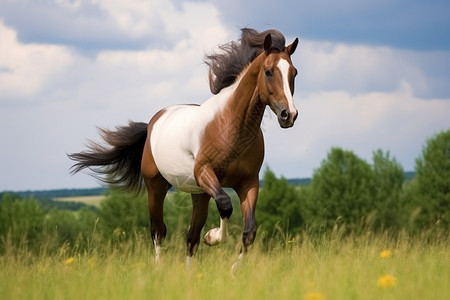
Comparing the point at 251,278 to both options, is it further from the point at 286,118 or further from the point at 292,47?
the point at 292,47

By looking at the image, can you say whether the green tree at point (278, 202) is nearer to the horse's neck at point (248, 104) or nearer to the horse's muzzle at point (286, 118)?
the horse's neck at point (248, 104)

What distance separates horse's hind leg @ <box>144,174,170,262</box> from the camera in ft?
30.6

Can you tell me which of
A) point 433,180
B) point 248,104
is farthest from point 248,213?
point 433,180

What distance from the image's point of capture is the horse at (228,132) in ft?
22.9

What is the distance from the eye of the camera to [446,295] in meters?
5.16

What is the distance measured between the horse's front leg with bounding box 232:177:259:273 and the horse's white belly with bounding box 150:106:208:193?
2.61 feet

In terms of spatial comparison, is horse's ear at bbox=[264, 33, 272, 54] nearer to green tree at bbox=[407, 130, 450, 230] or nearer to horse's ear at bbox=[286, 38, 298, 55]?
horse's ear at bbox=[286, 38, 298, 55]

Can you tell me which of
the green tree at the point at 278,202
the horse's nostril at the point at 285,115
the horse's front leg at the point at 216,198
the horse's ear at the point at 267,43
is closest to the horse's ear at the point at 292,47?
the horse's ear at the point at 267,43

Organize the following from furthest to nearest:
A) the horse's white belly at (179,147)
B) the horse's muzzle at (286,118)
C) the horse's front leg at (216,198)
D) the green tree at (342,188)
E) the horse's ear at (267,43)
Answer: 1. the green tree at (342,188)
2. the horse's white belly at (179,147)
3. the horse's front leg at (216,198)
4. the horse's ear at (267,43)
5. the horse's muzzle at (286,118)

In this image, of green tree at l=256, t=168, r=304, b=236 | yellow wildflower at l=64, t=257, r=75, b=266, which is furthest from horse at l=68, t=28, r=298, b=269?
green tree at l=256, t=168, r=304, b=236

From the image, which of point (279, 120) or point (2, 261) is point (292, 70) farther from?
point (2, 261)

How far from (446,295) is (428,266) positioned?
177cm

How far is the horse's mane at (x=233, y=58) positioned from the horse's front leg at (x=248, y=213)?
52.4 inches

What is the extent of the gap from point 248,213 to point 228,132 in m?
0.96
